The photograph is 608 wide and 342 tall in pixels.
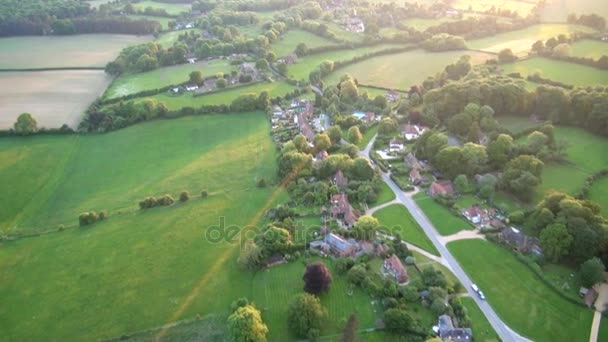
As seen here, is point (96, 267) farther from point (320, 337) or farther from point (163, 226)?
point (320, 337)

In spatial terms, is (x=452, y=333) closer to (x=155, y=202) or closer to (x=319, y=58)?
(x=155, y=202)

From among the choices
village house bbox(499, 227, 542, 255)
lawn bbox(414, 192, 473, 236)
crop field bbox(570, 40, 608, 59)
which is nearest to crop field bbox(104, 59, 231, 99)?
lawn bbox(414, 192, 473, 236)

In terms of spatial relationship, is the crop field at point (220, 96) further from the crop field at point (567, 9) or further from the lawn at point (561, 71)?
the crop field at point (567, 9)

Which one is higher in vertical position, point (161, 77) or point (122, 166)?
point (161, 77)

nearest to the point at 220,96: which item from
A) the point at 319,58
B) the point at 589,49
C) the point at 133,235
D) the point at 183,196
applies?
the point at 319,58

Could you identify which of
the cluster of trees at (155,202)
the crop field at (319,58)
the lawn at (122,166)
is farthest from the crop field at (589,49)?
the cluster of trees at (155,202)

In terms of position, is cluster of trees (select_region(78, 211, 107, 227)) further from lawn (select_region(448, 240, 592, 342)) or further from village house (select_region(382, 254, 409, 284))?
lawn (select_region(448, 240, 592, 342))

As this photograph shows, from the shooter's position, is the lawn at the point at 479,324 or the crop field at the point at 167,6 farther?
the crop field at the point at 167,6
